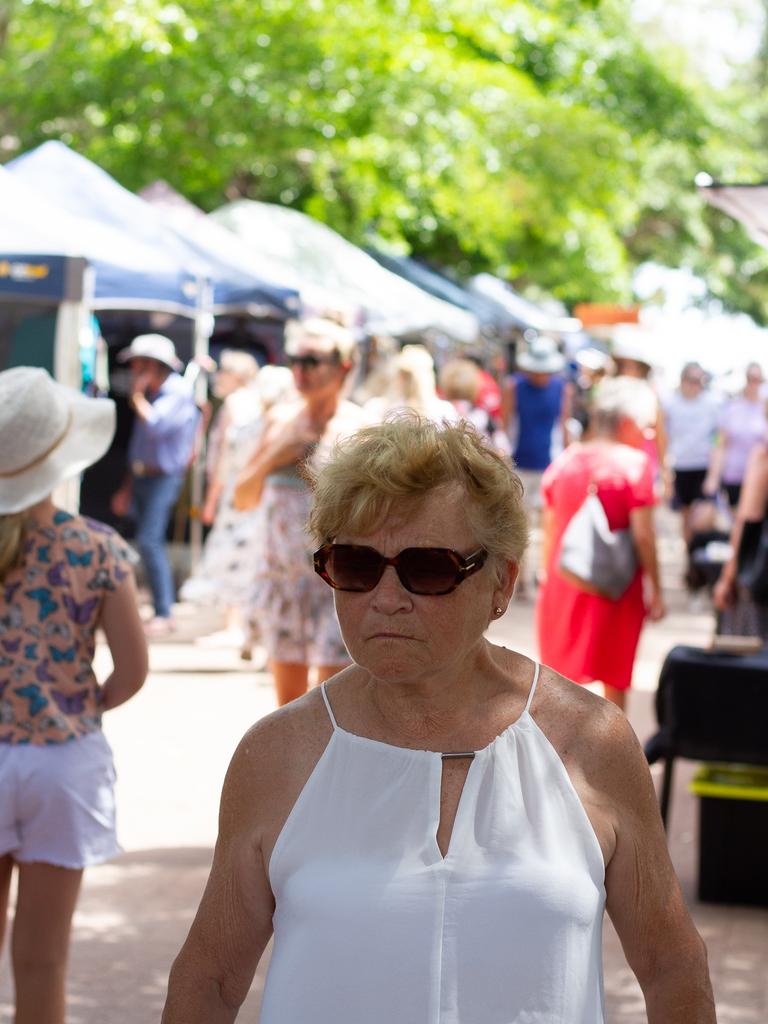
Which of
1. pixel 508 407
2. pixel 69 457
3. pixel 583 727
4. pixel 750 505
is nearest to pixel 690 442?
pixel 508 407

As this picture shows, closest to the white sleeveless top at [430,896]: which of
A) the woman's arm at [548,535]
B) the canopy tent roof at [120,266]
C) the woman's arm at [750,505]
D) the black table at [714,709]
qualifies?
the black table at [714,709]

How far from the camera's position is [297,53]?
19844mm

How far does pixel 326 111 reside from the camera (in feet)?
66.8

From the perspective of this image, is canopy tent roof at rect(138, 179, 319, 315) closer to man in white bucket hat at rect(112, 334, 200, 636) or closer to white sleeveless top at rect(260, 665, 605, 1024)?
man in white bucket hat at rect(112, 334, 200, 636)

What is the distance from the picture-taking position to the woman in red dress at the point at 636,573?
25.5 feet

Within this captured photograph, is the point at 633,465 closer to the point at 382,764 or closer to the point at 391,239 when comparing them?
the point at 382,764

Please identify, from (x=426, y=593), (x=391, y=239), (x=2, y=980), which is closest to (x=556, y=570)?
(x=2, y=980)

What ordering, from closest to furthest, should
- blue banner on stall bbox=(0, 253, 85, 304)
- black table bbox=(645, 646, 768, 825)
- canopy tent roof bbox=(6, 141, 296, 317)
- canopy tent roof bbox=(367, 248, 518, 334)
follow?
1. black table bbox=(645, 646, 768, 825)
2. blue banner on stall bbox=(0, 253, 85, 304)
3. canopy tent roof bbox=(6, 141, 296, 317)
4. canopy tent roof bbox=(367, 248, 518, 334)

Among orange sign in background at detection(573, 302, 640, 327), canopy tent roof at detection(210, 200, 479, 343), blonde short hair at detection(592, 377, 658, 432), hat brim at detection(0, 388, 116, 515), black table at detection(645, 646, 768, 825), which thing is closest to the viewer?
hat brim at detection(0, 388, 116, 515)

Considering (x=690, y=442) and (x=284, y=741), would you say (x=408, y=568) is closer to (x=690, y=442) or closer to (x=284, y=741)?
(x=284, y=741)

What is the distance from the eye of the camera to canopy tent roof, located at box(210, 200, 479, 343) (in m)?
18.7

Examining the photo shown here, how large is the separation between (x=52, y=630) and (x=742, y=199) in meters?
2.83

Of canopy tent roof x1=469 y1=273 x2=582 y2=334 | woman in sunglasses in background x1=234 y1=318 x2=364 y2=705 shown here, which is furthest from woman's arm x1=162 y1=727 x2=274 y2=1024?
canopy tent roof x1=469 y1=273 x2=582 y2=334

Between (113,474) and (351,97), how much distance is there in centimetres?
625
